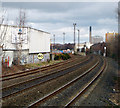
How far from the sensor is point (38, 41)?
87.9 ft

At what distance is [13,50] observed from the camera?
2183 cm

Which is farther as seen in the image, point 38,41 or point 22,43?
point 38,41

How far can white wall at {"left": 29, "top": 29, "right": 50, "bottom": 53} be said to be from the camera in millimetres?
24500

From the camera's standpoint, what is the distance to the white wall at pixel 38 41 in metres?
24.5

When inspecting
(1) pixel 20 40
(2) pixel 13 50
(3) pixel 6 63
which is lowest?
(3) pixel 6 63

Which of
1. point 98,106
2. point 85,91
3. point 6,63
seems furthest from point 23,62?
point 98,106

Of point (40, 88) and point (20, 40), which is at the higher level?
point (20, 40)

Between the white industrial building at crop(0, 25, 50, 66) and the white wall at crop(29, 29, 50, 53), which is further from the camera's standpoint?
the white wall at crop(29, 29, 50, 53)

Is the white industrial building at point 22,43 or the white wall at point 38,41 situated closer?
the white industrial building at point 22,43

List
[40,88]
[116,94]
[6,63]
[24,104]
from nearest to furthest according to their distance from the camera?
[24,104] < [116,94] < [40,88] < [6,63]

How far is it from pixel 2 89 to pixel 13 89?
689 millimetres

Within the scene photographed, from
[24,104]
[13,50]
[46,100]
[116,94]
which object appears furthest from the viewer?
[13,50]

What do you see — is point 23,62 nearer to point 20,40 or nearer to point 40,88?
point 20,40

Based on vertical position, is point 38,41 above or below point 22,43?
above
